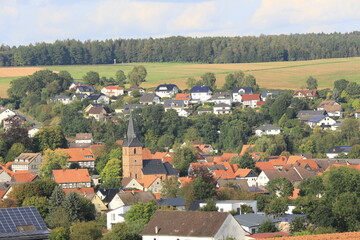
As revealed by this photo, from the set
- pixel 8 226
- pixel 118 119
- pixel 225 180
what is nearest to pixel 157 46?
pixel 118 119

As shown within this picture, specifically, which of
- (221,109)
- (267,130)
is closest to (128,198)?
(267,130)

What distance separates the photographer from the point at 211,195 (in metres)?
52.0

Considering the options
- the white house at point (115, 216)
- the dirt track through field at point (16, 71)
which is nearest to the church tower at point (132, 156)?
the white house at point (115, 216)

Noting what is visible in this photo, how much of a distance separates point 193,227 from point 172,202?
43.4ft

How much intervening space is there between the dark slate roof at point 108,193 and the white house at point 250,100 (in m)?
41.2

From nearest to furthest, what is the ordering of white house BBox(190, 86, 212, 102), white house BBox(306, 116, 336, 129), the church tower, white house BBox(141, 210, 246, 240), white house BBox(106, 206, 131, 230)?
1. white house BBox(141, 210, 246, 240)
2. white house BBox(106, 206, 131, 230)
3. the church tower
4. white house BBox(306, 116, 336, 129)
5. white house BBox(190, 86, 212, 102)

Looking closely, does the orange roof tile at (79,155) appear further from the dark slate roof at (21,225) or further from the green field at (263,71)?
the green field at (263,71)

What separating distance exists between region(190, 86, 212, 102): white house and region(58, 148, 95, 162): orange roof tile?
29920 mm

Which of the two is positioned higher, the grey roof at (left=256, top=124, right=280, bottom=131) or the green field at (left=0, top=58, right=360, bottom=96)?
the green field at (left=0, top=58, right=360, bottom=96)

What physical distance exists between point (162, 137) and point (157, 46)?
204 feet

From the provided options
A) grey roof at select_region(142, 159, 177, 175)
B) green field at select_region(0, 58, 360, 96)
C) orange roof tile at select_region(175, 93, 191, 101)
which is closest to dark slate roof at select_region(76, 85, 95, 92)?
green field at select_region(0, 58, 360, 96)

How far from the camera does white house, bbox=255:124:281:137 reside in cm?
8388

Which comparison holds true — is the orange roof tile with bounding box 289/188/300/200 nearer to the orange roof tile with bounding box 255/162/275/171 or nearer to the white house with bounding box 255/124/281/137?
the orange roof tile with bounding box 255/162/275/171

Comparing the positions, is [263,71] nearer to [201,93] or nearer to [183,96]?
[201,93]
